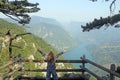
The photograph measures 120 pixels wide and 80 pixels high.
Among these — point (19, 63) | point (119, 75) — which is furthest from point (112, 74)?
point (19, 63)

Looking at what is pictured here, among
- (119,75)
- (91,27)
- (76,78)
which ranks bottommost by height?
(76,78)

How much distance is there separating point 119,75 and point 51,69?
3.64 meters

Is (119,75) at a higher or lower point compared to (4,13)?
lower

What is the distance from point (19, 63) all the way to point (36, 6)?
Result: 3080 millimetres

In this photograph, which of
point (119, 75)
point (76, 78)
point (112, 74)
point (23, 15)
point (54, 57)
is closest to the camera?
point (119, 75)

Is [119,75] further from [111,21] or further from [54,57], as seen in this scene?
[111,21]

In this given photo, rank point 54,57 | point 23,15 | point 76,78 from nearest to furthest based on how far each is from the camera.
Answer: point 54,57 < point 76,78 < point 23,15

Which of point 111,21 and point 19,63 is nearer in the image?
point 19,63

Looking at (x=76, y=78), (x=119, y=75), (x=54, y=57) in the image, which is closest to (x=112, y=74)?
(x=119, y=75)

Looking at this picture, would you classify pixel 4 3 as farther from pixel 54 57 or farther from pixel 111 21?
pixel 111 21

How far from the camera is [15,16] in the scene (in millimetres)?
13703

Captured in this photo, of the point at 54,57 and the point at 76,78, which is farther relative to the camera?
the point at 76,78

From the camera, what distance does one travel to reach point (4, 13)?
528 inches

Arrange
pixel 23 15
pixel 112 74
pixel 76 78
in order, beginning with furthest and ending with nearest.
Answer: pixel 23 15 → pixel 76 78 → pixel 112 74
